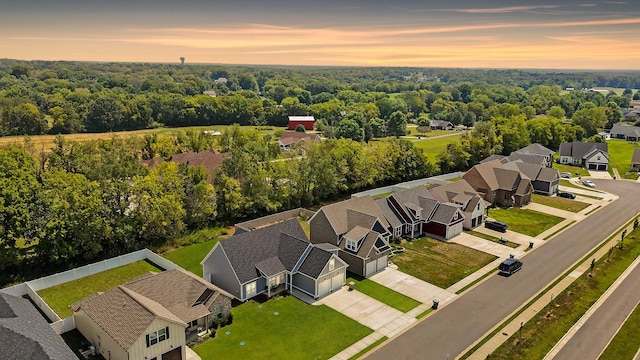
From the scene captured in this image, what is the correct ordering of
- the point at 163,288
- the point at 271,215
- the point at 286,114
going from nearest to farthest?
the point at 163,288, the point at 271,215, the point at 286,114

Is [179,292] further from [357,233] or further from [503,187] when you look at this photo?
[503,187]

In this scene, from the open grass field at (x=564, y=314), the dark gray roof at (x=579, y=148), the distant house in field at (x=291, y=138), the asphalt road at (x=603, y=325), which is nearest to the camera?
the asphalt road at (x=603, y=325)

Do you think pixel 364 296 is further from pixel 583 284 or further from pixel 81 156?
pixel 81 156

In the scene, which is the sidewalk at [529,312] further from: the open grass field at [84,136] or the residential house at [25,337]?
the open grass field at [84,136]

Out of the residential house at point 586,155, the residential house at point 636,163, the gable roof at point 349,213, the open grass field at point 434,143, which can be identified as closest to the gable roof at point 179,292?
the gable roof at point 349,213

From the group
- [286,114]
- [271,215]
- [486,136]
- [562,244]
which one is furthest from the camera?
[286,114]

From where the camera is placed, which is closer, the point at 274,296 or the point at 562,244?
the point at 274,296

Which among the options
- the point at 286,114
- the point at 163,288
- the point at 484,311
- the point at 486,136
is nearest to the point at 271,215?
the point at 163,288

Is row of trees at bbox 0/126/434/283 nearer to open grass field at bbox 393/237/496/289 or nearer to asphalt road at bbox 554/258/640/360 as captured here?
open grass field at bbox 393/237/496/289
